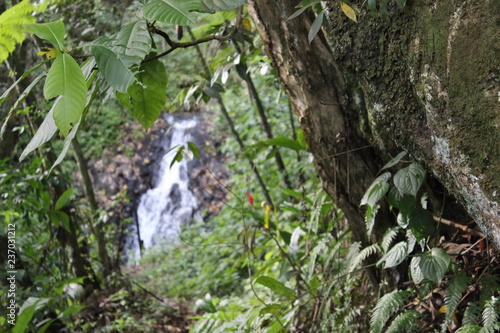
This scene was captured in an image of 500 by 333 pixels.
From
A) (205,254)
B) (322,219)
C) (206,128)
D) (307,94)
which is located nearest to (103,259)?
(205,254)

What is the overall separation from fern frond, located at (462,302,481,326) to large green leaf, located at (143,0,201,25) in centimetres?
153

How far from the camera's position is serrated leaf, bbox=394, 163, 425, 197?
1.72 metres

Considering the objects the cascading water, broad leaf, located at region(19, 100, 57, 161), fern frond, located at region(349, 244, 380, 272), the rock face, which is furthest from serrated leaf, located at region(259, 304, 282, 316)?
the cascading water

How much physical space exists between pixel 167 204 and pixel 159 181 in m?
0.64

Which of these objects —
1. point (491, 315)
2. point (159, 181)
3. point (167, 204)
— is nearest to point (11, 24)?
point (491, 315)

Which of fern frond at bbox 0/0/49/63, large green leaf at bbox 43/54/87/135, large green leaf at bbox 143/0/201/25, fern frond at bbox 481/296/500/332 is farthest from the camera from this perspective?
fern frond at bbox 481/296/500/332

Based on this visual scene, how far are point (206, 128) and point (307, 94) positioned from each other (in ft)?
26.4

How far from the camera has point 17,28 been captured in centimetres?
160

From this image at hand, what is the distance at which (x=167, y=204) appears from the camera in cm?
988

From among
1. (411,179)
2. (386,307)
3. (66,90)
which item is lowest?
(386,307)

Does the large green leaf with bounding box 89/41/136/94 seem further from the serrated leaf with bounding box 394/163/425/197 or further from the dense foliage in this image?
the serrated leaf with bounding box 394/163/425/197

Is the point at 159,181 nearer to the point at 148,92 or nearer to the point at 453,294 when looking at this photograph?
the point at 453,294

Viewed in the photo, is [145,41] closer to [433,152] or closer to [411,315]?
[433,152]

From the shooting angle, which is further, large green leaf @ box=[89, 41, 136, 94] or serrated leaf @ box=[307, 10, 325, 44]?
serrated leaf @ box=[307, 10, 325, 44]
